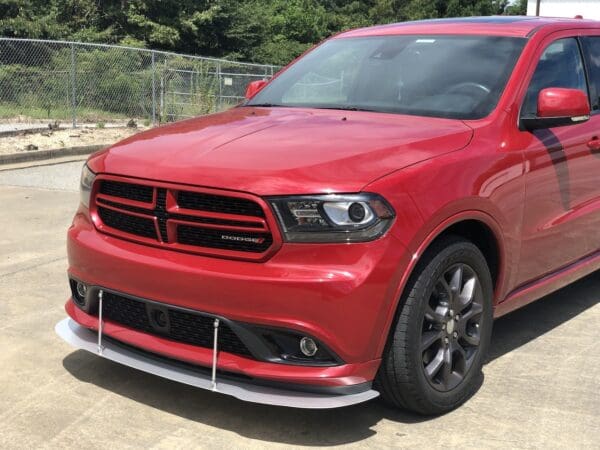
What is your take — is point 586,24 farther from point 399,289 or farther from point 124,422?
point 124,422

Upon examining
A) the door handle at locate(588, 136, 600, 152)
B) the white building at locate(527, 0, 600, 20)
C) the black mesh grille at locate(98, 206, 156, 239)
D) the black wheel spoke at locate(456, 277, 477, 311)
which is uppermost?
the white building at locate(527, 0, 600, 20)

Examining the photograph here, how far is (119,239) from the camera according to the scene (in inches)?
136

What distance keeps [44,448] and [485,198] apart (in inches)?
87.9

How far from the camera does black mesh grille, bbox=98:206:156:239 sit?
334 cm

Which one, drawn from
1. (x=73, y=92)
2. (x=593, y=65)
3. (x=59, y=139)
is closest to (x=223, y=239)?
(x=593, y=65)

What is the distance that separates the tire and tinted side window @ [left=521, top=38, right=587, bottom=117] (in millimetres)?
1045

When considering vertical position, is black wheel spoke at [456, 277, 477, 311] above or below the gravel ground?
above

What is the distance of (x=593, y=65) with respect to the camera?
4855 millimetres

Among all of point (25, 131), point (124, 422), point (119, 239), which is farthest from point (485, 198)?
point (25, 131)

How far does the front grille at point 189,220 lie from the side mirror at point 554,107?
5.59 ft

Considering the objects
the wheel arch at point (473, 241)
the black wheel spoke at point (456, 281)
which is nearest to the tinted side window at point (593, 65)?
the wheel arch at point (473, 241)

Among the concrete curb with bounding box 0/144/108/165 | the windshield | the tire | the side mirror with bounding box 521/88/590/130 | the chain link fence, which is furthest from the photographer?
the chain link fence

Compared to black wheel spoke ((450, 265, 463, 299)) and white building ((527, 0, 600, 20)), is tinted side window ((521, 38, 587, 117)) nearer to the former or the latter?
black wheel spoke ((450, 265, 463, 299))

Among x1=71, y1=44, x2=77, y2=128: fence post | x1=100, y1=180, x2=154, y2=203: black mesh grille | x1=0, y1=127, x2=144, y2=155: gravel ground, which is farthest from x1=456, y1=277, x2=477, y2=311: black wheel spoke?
x1=71, y1=44, x2=77, y2=128: fence post
